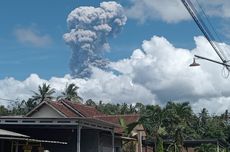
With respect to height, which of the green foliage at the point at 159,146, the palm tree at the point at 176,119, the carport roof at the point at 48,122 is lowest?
the green foliage at the point at 159,146

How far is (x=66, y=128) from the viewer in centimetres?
3173

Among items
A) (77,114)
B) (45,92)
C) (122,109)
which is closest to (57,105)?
(77,114)

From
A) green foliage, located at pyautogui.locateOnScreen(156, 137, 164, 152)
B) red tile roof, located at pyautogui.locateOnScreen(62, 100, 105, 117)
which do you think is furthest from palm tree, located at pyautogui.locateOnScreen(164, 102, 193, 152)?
red tile roof, located at pyautogui.locateOnScreen(62, 100, 105, 117)

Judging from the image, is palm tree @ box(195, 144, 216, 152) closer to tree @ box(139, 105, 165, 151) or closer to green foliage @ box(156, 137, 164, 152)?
tree @ box(139, 105, 165, 151)

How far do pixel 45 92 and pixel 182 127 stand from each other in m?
34.7

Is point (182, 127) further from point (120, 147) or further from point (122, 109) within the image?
point (122, 109)

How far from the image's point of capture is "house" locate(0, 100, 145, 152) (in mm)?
30523

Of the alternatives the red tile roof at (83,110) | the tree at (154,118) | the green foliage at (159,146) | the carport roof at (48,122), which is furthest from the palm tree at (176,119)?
the carport roof at (48,122)

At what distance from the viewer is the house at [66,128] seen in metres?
30.5

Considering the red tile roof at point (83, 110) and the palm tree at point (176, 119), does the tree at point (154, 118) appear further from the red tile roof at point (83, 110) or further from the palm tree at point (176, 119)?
the red tile roof at point (83, 110)

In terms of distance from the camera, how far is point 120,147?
1742 inches

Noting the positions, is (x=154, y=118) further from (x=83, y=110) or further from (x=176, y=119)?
(x=83, y=110)

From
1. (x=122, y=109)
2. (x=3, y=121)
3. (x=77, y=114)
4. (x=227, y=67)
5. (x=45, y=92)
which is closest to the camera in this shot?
(x=227, y=67)

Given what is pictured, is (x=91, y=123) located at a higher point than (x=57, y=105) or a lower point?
lower
